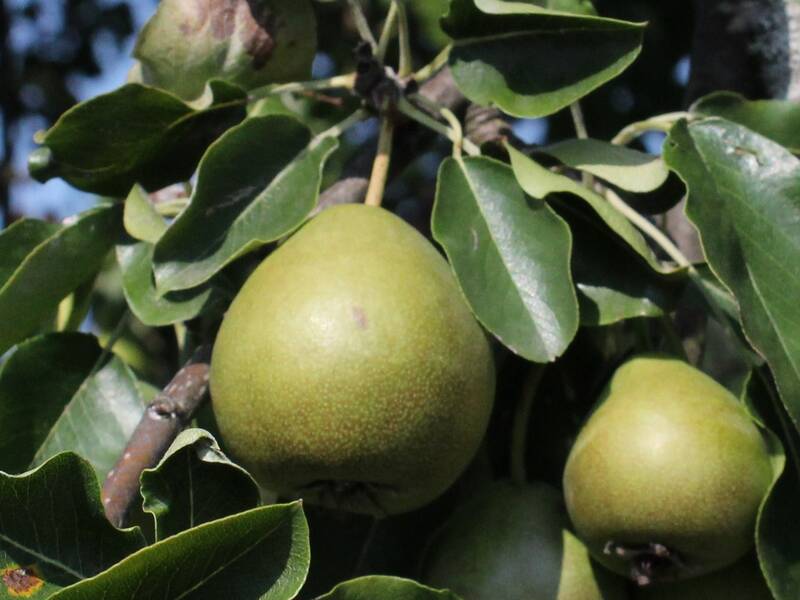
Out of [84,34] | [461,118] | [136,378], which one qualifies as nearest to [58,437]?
[136,378]

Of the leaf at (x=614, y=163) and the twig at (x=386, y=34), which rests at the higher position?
the twig at (x=386, y=34)

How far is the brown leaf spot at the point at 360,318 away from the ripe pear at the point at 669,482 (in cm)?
24

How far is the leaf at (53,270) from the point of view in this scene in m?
1.30

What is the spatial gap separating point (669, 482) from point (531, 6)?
492mm

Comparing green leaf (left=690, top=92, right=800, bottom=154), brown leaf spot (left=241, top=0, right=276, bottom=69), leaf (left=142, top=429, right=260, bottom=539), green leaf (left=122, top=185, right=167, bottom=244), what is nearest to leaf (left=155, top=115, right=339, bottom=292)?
green leaf (left=122, top=185, right=167, bottom=244)

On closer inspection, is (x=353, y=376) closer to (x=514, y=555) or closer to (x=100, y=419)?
(x=514, y=555)

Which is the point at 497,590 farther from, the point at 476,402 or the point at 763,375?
the point at 763,375

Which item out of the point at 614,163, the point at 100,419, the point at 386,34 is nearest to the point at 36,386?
the point at 100,419

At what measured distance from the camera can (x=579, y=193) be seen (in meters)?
1.21

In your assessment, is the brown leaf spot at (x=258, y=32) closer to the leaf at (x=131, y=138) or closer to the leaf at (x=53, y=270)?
the leaf at (x=131, y=138)

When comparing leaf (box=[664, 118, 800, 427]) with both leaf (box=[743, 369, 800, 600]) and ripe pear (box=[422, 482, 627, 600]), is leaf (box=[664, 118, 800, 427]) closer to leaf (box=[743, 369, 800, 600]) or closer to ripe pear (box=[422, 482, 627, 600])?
leaf (box=[743, 369, 800, 600])

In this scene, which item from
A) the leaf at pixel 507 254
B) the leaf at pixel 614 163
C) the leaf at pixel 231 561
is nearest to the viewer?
the leaf at pixel 231 561

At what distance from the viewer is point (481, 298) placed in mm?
1156

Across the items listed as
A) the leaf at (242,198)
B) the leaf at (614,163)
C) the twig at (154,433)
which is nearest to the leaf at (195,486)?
the twig at (154,433)
